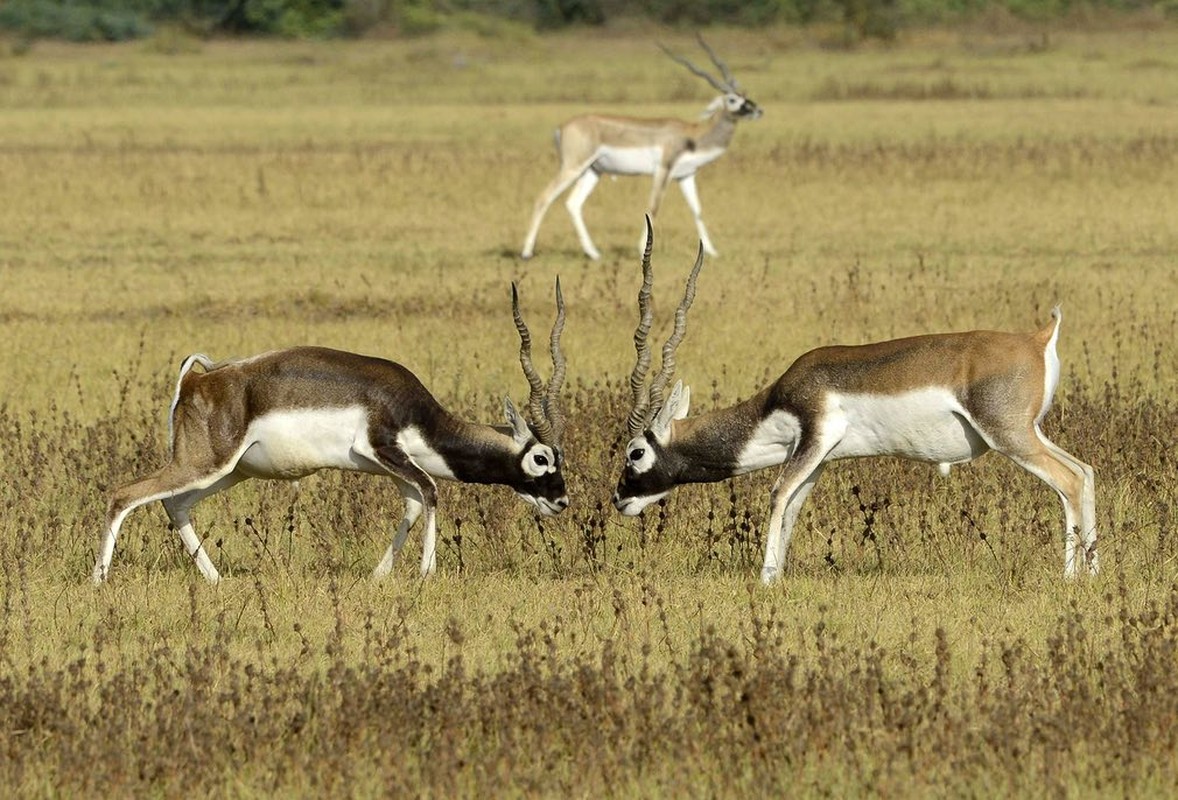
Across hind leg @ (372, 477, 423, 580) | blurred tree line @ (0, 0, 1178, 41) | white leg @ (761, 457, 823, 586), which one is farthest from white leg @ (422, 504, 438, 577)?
blurred tree line @ (0, 0, 1178, 41)

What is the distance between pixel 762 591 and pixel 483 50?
48.1 m

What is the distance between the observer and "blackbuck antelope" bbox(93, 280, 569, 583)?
7.88 m

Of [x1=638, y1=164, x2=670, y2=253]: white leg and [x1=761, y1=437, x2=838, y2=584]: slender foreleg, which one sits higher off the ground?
[x1=638, y1=164, x2=670, y2=253]: white leg

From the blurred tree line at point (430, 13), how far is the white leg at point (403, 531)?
51.6 meters

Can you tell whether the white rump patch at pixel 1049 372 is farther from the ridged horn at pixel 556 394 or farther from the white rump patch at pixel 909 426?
the ridged horn at pixel 556 394

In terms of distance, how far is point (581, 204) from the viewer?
20.0m

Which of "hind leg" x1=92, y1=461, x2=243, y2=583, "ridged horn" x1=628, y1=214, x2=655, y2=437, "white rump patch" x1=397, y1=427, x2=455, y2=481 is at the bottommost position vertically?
"hind leg" x1=92, y1=461, x2=243, y2=583

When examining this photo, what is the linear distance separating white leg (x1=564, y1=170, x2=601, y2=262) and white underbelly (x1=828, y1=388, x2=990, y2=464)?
1055 cm

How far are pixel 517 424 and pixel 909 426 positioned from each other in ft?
5.07

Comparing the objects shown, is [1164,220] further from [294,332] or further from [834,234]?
[294,332]

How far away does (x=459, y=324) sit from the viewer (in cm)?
1446

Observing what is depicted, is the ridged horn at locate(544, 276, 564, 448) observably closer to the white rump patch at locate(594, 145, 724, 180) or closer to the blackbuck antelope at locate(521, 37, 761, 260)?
the blackbuck antelope at locate(521, 37, 761, 260)

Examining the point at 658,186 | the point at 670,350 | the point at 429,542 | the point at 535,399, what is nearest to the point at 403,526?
the point at 429,542

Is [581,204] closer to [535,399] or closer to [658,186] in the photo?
[658,186]
